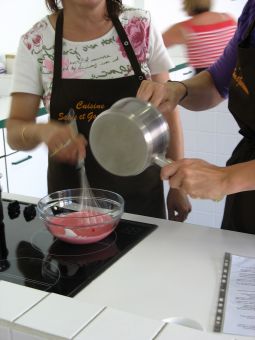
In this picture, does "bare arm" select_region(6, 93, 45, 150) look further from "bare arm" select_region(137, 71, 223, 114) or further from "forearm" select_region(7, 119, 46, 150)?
"bare arm" select_region(137, 71, 223, 114)

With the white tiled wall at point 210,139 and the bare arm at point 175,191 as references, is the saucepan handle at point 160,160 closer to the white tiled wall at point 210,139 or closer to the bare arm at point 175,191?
the bare arm at point 175,191

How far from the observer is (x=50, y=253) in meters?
1.05

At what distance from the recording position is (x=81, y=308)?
29.2 inches

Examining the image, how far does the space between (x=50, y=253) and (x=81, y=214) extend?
151 mm

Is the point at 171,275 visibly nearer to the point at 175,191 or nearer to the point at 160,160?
the point at 160,160

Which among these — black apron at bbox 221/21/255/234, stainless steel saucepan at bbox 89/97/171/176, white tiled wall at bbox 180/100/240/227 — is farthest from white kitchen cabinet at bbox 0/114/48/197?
stainless steel saucepan at bbox 89/97/171/176

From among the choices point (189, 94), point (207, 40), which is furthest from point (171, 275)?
point (207, 40)

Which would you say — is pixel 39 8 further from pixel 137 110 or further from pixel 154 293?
pixel 154 293

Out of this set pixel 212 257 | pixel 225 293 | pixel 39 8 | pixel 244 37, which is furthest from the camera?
pixel 39 8

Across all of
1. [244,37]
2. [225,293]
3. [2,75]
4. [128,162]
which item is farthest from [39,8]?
[225,293]

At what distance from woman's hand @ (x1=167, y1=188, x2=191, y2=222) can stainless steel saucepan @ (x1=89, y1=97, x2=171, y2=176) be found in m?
0.52

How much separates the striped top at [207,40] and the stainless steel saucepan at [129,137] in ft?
5.48

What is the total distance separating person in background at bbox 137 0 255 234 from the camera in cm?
95

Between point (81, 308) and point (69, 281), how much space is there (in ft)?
0.66
